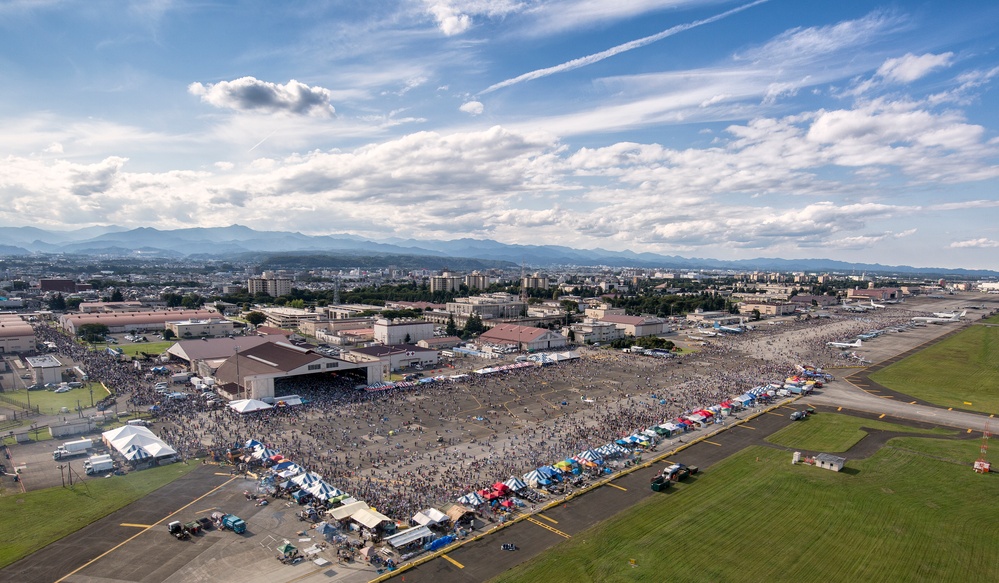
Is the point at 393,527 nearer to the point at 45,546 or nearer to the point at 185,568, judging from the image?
the point at 185,568

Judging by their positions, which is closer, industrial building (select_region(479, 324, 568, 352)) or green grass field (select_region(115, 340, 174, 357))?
green grass field (select_region(115, 340, 174, 357))

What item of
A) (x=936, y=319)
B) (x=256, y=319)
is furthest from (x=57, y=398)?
(x=936, y=319)

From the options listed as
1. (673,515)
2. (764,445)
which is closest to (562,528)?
(673,515)

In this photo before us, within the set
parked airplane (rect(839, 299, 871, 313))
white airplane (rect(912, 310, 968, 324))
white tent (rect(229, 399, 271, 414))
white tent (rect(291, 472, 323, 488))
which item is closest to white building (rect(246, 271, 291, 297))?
white tent (rect(229, 399, 271, 414))

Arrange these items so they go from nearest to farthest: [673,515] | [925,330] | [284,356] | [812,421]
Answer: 1. [673,515]
2. [812,421]
3. [284,356]
4. [925,330]

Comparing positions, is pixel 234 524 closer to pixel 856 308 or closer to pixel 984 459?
pixel 984 459

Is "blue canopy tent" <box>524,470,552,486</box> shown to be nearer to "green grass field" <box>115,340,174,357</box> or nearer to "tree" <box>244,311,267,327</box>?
"green grass field" <box>115,340,174,357</box>
